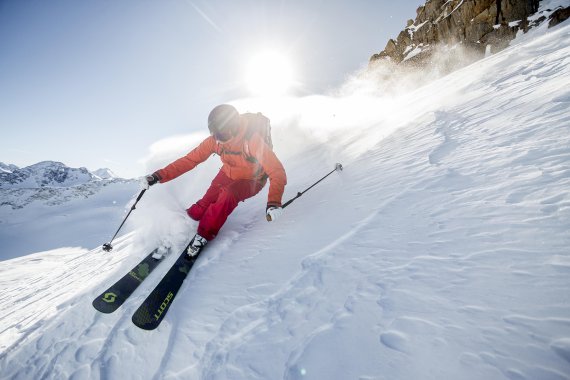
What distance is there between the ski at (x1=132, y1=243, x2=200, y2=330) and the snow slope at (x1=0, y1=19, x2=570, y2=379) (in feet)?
0.38

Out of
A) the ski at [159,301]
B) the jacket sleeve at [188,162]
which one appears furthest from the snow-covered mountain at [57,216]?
the ski at [159,301]

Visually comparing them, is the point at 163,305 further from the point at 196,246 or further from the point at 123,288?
Result: the point at 196,246

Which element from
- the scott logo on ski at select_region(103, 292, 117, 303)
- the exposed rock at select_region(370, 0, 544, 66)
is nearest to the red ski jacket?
the scott logo on ski at select_region(103, 292, 117, 303)

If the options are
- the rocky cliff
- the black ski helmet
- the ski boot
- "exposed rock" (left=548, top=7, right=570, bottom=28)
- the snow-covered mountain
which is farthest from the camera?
the snow-covered mountain

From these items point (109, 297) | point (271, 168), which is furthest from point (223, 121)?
point (109, 297)

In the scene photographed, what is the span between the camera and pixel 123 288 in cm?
324

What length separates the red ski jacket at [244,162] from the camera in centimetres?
409

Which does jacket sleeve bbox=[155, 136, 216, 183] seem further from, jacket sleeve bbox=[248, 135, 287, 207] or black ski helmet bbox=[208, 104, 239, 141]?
jacket sleeve bbox=[248, 135, 287, 207]

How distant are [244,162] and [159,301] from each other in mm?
2573

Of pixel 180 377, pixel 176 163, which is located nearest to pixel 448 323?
pixel 180 377

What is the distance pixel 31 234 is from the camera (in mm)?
50844

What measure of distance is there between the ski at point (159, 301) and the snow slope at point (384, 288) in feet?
0.38

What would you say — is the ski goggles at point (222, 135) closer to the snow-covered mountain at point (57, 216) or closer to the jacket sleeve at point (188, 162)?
the jacket sleeve at point (188, 162)

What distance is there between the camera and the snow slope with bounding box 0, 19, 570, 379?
1.46 metres
